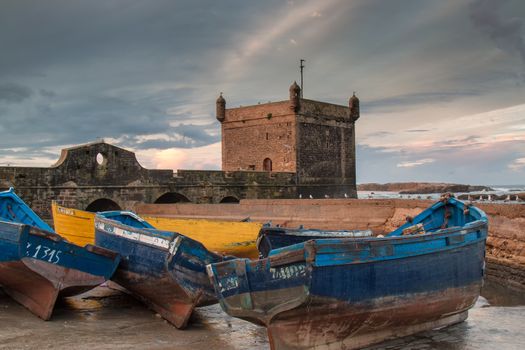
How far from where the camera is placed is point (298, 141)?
2814 centimetres

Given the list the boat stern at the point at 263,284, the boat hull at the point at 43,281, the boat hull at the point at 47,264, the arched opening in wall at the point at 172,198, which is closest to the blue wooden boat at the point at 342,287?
the boat stern at the point at 263,284

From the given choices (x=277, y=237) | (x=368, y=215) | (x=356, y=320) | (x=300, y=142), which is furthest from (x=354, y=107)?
(x=356, y=320)

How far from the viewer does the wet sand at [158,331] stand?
6.43 metres

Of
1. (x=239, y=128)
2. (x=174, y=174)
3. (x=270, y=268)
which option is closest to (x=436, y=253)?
(x=270, y=268)

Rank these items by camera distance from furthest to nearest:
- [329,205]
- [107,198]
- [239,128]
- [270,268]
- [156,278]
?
→ [239,128] → [107,198] → [329,205] → [156,278] → [270,268]

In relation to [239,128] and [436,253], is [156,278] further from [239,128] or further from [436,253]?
[239,128]

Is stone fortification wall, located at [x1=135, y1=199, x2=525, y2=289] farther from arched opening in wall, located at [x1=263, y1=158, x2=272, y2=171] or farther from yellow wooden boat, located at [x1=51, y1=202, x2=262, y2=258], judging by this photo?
arched opening in wall, located at [x1=263, y1=158, x2=272, y2=171]

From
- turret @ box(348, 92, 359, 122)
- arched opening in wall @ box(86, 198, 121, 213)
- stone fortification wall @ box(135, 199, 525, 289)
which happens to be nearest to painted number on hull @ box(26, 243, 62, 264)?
stone fortification wall @ box(135, 199, 525, 289)

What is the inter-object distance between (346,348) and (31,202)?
14.2 meters

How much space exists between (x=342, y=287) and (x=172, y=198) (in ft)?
59.7

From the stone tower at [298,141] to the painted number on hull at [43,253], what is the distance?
824 inches

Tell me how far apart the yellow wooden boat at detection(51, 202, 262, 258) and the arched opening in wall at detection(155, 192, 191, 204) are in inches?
399

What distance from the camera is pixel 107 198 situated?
765 inches

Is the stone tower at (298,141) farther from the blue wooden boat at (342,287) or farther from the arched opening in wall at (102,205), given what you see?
the blue wooden boat at (342,287)
